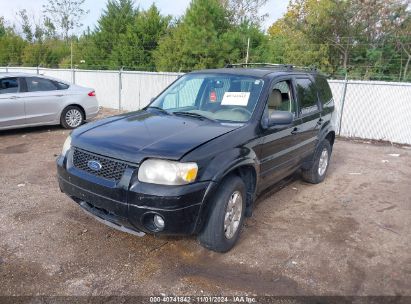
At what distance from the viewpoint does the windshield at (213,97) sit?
4.13 m

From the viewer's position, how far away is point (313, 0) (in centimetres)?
2020

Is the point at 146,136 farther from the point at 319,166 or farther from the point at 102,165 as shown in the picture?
the point at 319,166

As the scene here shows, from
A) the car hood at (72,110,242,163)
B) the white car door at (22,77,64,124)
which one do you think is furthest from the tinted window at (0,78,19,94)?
the car hood at (72,110,242,163)

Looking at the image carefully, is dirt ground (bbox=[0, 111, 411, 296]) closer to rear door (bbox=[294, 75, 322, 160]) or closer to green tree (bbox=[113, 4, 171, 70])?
rear door (bbox=[294, 75, 322, 160])

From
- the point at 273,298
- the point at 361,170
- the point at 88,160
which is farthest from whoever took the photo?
the point at 361,170

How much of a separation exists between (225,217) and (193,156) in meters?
0.75

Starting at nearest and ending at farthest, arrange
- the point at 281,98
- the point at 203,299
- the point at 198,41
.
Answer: the point at 203,299
the point at 281,98
the point at 198,41

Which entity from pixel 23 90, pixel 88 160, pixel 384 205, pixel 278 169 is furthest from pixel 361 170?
pixel 23 90

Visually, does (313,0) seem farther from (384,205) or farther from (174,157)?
(174,157)

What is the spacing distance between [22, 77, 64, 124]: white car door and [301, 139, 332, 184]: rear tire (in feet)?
21.0

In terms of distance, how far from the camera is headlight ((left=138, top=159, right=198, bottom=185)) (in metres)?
3.12

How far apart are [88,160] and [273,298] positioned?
2.03m

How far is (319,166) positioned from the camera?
6.14 m

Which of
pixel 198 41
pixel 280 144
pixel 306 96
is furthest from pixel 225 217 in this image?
pixel 198 41
